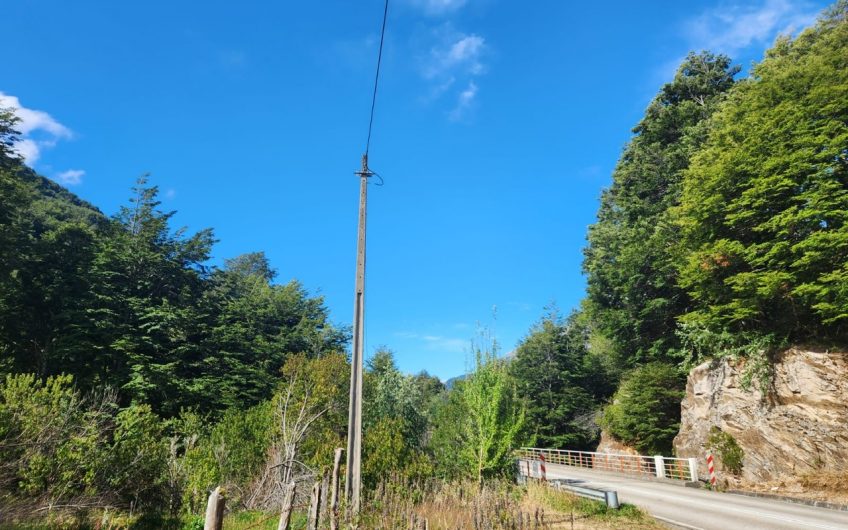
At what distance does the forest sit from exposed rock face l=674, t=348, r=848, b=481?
0.83m

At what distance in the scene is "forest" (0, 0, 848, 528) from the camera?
12664mm

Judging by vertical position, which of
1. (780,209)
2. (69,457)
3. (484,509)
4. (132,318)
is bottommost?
(484,509)

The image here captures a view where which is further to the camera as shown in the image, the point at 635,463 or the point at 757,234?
the point at 635,463

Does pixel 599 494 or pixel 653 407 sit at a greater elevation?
pixel 653 407

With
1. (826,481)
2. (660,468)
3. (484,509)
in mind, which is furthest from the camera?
(660,468)

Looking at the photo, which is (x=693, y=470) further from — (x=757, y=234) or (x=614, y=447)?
(x=614, y=447)

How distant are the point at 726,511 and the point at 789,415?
6.76 m

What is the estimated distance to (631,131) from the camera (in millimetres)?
34594

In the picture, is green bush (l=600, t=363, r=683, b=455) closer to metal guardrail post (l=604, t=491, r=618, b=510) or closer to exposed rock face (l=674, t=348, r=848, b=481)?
exposed rock face (l=674, t=348, r=848, b=481)

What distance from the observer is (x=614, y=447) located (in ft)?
94.3

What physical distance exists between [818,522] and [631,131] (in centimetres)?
3076

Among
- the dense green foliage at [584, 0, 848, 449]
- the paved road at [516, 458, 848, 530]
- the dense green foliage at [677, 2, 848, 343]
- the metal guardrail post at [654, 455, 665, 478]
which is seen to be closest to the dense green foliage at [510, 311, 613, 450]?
the dense green foliage at [584, 0, 848, 449]

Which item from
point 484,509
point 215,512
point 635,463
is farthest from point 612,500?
point 635,463

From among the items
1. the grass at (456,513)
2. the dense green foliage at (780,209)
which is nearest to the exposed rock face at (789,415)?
the dense green foliage at (780,209)
